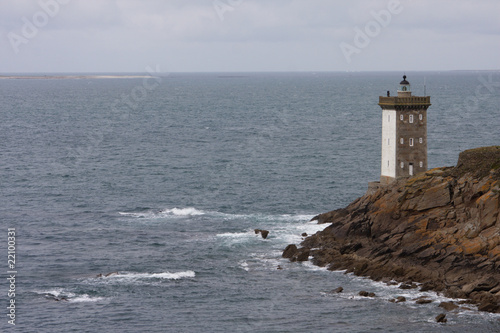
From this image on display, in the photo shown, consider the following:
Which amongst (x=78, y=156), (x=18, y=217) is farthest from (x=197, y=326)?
(x=78, y=156)

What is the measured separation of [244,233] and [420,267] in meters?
20.8

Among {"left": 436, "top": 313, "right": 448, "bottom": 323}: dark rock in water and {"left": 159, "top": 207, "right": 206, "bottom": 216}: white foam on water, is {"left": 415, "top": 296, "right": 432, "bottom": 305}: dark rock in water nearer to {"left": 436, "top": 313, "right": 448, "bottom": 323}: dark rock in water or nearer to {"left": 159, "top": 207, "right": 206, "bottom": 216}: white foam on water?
{"left": 436, "top": 313, "right": 448, "bottom": 323}: dark rock in water

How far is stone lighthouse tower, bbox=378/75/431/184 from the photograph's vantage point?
244ft

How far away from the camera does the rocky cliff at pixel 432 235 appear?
5722cm

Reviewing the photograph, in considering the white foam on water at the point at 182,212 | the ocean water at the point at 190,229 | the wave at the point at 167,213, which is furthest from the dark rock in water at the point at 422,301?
the white foam on water at the point at 182,212

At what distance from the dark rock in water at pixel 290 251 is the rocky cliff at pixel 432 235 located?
0.09 meters

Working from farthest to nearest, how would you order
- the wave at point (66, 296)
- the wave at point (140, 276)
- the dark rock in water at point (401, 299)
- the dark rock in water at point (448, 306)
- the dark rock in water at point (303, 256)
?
the dark rock in water at point (303, 256) < the wave at point (140, 276) < the wave at point (66, 296) < the dark rock in water at point (401, 299) < the dark rock in water at point (448, 306)

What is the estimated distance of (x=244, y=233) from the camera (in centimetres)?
7562

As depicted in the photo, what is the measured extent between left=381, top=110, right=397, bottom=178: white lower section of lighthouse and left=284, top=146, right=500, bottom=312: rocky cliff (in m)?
3.65

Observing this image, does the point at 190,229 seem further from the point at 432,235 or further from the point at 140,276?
the point at 432,235

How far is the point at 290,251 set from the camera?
6750 centimetres

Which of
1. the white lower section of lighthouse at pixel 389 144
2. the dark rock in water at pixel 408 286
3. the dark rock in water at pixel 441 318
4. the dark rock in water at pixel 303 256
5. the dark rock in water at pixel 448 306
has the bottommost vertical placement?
the dark rock in water at pixel 441 318

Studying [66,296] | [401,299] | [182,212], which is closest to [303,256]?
[401,299]

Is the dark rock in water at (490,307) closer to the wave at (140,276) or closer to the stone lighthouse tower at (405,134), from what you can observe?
the stone lighthouse tower at (405,134)
